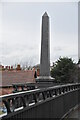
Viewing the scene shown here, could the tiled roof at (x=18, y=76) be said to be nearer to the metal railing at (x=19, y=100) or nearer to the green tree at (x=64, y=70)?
the green tree at (x=64, y=70)

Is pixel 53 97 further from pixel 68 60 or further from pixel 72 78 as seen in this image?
pixel 68 60

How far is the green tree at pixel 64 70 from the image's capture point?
5346cm

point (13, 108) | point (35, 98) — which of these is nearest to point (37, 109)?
point (35, 98)

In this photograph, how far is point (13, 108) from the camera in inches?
179

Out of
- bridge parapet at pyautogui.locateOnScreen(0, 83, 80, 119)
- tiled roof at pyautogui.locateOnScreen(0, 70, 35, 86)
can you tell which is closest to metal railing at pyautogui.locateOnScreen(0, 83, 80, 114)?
bridge parapet at pyautogui.locateOnScreen(0, 83, 80, 119)

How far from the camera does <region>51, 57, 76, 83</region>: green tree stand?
5346cm

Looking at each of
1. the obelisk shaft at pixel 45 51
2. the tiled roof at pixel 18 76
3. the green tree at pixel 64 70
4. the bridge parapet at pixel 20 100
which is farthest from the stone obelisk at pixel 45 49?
the green tree at pixel 64 70

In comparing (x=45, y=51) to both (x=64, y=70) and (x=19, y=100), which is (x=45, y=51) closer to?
(x=19, y=100)

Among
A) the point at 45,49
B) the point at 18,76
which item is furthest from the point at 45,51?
the point at 18,76

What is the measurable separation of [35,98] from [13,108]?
4.75ft

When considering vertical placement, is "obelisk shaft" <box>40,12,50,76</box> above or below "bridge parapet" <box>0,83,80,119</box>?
above

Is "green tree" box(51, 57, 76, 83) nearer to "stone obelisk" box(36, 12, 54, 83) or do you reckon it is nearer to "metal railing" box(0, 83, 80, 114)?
A: "stone obelisk" box(36, 12, 54, 83)

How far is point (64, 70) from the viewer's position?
55469 mm

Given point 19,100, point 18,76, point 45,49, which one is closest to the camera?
point 19,100
